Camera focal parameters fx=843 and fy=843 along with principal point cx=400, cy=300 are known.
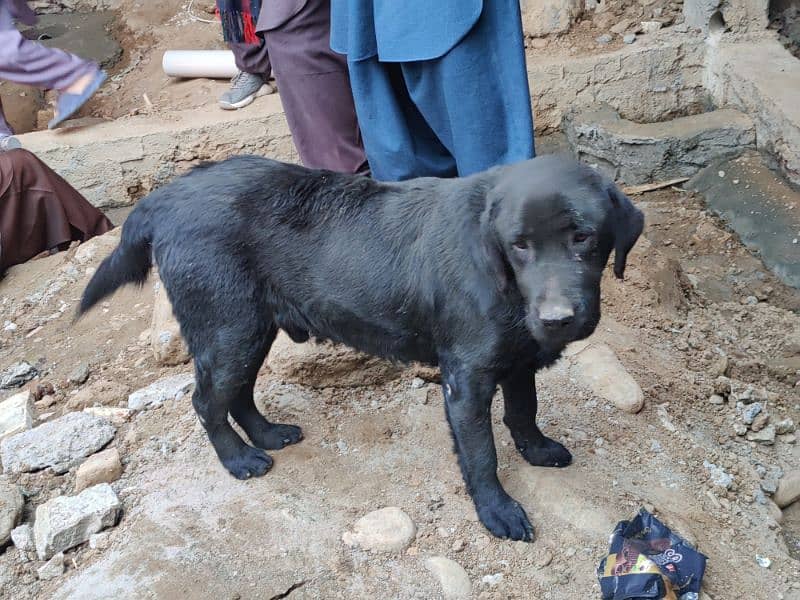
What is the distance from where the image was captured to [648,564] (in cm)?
255

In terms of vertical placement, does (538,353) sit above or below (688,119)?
above

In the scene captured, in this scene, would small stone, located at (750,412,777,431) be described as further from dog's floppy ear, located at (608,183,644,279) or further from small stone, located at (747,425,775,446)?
dog's floppy ear, located at (608,183,644,279)

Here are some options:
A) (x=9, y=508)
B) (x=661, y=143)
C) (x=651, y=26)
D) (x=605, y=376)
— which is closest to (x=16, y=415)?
(x=9, y=508)

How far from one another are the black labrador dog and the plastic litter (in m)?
0.31

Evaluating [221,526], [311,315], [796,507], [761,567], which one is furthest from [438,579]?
[796,507]

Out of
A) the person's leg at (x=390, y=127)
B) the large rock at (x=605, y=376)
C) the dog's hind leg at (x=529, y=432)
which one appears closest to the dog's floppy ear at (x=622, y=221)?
the dog's hind leg at (x=529, y=432)

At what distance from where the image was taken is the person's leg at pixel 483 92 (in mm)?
3262

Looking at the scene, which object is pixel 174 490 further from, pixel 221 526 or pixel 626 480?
pixel 626 480

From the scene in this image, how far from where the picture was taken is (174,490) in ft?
10.1

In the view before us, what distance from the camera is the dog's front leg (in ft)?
8.69

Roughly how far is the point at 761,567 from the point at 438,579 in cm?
113

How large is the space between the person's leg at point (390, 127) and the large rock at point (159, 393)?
1.25 metres

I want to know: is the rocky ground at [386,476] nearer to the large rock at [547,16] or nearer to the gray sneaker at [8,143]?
the gray sneaker at [8,143]

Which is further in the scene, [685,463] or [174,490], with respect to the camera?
[685,463]
